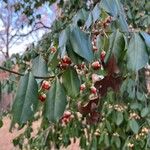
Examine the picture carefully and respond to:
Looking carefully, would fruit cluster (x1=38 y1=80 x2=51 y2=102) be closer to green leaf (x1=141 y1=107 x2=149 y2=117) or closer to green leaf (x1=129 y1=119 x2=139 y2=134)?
green leaf (x1=141 y1=107 x2=149 y2=117)

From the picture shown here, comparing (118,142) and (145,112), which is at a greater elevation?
(145,112)

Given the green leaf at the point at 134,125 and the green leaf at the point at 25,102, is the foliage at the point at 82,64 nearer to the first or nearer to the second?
the green leaf at the point at 25,102

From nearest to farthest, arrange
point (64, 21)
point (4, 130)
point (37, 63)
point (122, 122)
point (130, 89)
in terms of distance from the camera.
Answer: point (37, 63)
point (130, 89)
point (122, 122)
point (64, 21)
point (4, 130)

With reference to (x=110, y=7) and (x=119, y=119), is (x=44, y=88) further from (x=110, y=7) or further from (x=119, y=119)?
(x=119, y=119)

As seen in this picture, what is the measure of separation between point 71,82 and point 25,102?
125mm

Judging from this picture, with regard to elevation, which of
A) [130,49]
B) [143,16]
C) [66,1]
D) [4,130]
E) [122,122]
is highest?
[66,1]

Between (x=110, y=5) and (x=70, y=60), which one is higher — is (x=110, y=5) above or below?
above

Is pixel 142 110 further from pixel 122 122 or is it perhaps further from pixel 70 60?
pixel 70 60

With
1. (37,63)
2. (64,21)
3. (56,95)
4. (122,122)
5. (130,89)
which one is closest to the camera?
(56,95)

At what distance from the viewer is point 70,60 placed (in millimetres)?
1020

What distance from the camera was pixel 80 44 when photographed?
0.97 m

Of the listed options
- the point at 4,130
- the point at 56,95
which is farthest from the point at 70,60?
the point at 4,130

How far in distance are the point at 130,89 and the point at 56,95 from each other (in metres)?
1.82

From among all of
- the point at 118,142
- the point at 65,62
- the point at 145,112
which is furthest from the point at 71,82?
the point at 118,142
